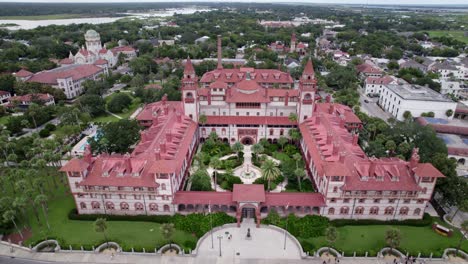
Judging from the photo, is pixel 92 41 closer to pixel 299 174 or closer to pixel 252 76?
pixel 252 76

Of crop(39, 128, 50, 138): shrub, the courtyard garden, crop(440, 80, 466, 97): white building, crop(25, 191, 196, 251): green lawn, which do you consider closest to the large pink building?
the courtyard garden

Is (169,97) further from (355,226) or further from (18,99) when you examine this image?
(355,226)

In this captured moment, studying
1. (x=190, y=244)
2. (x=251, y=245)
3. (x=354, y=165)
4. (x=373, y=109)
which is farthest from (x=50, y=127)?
(x=373, y=109)

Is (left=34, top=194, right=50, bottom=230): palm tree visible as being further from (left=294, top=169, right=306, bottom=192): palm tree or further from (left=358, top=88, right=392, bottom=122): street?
(left=358, top=88, right=392, bottom=122): street

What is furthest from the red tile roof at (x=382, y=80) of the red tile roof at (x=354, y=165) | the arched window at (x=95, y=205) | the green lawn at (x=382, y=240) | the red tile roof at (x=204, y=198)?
the arched window at (x=95, y=205)

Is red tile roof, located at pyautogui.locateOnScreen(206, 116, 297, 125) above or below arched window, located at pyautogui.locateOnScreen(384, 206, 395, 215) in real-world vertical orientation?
above

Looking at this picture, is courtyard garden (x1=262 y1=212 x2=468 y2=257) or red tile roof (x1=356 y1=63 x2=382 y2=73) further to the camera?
red tile roof (x1=356 y1=63 x2=382 y2=73)

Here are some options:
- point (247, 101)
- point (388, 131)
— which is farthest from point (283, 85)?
point (388, 131)
